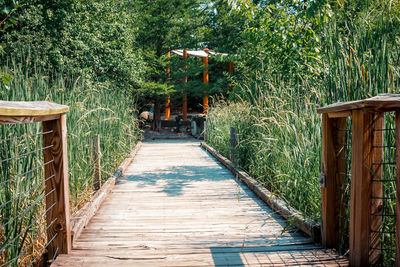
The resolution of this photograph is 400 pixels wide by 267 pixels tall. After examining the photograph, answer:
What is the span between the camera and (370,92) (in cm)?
227

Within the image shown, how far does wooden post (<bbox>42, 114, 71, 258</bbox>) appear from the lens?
7.64 ft

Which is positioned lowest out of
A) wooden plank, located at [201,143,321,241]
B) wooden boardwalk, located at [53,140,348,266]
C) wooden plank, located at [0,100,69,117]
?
wooden boardwalk, located at [53,140,348,266]

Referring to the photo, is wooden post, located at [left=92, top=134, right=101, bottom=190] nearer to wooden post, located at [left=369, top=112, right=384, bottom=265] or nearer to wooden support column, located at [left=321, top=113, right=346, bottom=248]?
wooden support column, located at [left=321, top=113, right=346, bottom=248]

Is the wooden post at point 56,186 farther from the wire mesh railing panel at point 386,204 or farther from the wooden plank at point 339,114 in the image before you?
the wire mesh railing panel at point 386,204

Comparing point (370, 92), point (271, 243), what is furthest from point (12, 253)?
point (370, 92)

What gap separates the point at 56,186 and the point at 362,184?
6.11 feet

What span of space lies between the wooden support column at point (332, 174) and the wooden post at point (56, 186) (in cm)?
170

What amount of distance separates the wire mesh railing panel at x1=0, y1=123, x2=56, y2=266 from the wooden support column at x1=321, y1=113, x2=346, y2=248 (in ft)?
5.75

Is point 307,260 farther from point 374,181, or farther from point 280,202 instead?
point 280,202

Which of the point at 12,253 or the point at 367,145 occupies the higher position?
the point at 367,145

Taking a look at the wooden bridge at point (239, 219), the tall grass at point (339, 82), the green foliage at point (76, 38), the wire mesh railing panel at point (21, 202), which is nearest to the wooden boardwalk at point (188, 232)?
the wooden bridge at point (239, 219)

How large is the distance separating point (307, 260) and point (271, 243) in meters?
0.37

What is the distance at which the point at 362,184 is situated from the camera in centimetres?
194

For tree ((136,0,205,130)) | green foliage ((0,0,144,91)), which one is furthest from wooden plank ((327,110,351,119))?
tree ((136,0,205,130))
